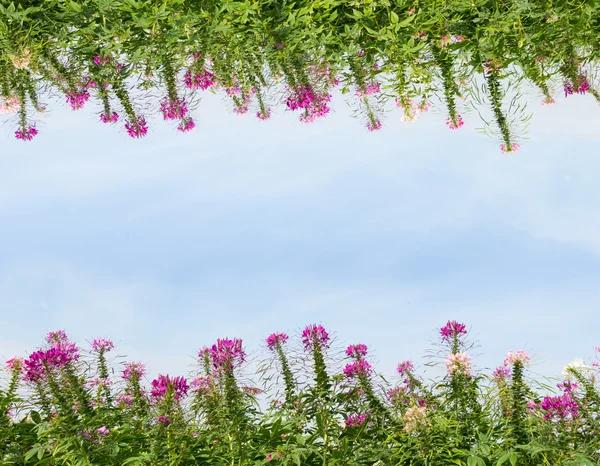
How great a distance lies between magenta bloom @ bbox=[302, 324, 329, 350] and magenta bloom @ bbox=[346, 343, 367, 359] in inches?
6.3

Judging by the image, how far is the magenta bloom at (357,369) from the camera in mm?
2684

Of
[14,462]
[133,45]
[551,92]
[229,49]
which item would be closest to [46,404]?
[14,462]

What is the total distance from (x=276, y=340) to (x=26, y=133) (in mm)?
2754

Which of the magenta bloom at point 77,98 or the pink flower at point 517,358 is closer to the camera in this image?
the pink flower at point 517,358

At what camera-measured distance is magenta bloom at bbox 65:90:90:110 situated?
12.9 feet

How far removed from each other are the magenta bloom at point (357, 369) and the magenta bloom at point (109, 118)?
8.17 ft

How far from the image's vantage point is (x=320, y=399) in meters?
2.59

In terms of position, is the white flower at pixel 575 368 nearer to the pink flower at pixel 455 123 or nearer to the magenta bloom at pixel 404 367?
the magenta bloom at pixel 404 367

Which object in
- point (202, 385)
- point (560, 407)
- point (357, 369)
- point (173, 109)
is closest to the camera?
point (560, 407)

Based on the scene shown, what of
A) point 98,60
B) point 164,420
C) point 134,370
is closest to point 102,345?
point 134,370

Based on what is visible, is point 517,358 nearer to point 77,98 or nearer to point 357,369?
point 357,369

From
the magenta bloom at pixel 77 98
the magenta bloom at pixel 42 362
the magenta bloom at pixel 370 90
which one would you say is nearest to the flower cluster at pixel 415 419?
the magenta bloom at pixel 42 362

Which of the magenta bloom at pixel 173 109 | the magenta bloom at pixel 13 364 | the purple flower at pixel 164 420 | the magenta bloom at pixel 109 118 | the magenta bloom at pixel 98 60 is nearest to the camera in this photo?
the purple flower at pixel 164 420

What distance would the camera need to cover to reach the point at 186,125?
4.13 meters
